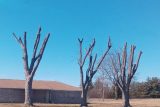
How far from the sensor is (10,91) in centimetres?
5841

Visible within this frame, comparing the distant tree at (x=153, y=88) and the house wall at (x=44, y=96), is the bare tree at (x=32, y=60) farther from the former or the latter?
the distant tree at (x=153, y=88)

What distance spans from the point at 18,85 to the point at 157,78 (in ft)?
164

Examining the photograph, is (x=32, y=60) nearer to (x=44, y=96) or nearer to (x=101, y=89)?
(x=44, y=96)

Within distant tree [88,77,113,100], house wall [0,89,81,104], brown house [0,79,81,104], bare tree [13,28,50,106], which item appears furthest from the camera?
distant tree [88,77,113,100]

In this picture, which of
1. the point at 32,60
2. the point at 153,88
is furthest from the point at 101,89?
the point at 32,60

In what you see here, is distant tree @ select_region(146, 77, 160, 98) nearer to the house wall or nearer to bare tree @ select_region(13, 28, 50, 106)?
the house wall

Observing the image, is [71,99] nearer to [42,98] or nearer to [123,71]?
[42,98]

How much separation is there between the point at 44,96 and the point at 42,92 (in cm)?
73

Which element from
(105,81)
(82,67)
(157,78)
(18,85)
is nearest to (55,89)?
(18,85)

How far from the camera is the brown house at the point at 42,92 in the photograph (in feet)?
191

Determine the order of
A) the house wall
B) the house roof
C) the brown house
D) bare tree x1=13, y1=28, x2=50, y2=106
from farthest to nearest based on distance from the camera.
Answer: the house roof, the brown house, the house wall, bare tree x1=13, y1=28, x2=50, y2=106

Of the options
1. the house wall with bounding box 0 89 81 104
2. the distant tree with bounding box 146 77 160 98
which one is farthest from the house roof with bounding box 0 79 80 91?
the distant tree with bounding box 146 77 160 98

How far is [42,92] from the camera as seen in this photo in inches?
2472

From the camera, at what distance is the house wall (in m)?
57.8
